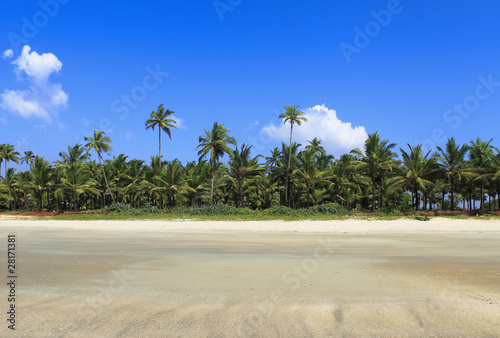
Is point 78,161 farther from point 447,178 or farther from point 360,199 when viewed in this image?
point 447,178

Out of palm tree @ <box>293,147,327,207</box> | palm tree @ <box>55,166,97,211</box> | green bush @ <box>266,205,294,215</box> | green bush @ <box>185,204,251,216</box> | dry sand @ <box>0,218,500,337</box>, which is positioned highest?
palm tree @ <box>293,147,327,207</box>

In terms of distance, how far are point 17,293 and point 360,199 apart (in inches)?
1764

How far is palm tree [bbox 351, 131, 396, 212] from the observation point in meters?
32.0

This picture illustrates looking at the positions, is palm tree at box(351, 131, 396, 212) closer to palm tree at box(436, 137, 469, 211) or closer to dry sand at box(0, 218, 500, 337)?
palm tree at box(436, 137, 469, 211)

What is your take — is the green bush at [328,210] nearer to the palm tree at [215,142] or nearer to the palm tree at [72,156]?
the palm tree at [215,142]

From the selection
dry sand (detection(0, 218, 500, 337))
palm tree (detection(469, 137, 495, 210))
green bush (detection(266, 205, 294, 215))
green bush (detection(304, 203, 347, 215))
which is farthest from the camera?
palm tree (detection(469, 137, 495, 210))

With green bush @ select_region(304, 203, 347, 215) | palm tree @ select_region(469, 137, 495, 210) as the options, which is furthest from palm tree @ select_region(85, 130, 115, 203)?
palm tree @ select_region(469, 137, 495, 210)

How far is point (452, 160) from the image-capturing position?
33.0 meters

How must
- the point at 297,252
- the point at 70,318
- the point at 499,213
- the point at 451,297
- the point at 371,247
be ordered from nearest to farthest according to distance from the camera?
the point at 70,318, the point at 451,297, the point at 297,252, the point at 371,247, the point at 499,213

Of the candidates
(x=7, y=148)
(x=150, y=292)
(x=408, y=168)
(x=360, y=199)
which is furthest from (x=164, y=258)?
(x=7, y=148)

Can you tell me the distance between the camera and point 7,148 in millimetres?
52219

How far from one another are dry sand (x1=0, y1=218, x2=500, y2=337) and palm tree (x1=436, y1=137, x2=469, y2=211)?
25834 millimetres

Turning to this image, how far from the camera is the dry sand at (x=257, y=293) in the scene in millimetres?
4656

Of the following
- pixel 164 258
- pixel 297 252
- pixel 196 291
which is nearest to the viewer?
pixel 196 291
